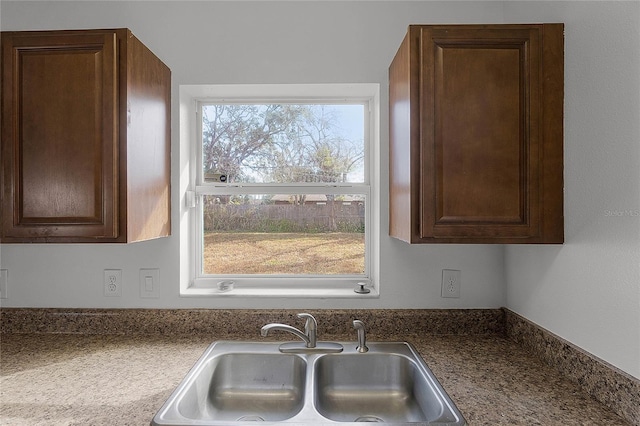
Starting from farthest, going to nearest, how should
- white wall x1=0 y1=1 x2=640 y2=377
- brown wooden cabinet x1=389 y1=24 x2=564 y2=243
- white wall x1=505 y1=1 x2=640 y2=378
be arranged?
1. white wall x1=0 y1=1 x2=640 y2=377
2. brown wooden cabinet x1=389 y1=24 x2=564 y2=243
3. white wall x1=505 y1=1 x2=640 y2=378

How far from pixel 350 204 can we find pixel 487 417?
1.10 m

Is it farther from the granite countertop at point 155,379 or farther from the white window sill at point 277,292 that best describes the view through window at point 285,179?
the granite countertop at point 155,379

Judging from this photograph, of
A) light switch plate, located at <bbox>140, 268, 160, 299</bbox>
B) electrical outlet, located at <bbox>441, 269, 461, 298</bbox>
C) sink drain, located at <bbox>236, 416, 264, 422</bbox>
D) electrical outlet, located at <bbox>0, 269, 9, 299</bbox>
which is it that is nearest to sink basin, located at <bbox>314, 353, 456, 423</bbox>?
sink drain, located at <bbox>236, 416, 264, 422</bbox>

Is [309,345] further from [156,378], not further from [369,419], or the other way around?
[156,378]

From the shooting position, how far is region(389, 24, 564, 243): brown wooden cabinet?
47.4 inches

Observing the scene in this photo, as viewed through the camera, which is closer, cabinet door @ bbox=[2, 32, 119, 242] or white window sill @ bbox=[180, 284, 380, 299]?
cabinet door @ bbox=[2, 32, 119, 242]

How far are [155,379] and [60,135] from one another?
90 cm

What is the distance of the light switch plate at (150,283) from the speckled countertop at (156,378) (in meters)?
0.18

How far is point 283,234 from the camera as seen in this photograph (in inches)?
73.2

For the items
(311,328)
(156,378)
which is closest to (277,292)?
(311,328)

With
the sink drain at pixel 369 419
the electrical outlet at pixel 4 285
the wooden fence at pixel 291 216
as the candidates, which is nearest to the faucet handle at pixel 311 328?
the sink drain at pixel 369 419

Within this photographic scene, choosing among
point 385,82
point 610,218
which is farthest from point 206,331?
point 610,218

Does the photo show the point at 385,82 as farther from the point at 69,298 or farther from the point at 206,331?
the point at 69,298

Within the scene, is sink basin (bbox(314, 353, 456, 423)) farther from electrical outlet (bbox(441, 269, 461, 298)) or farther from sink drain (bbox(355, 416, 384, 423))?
electrical outlet (bbox(441, 269, 461, 298))
